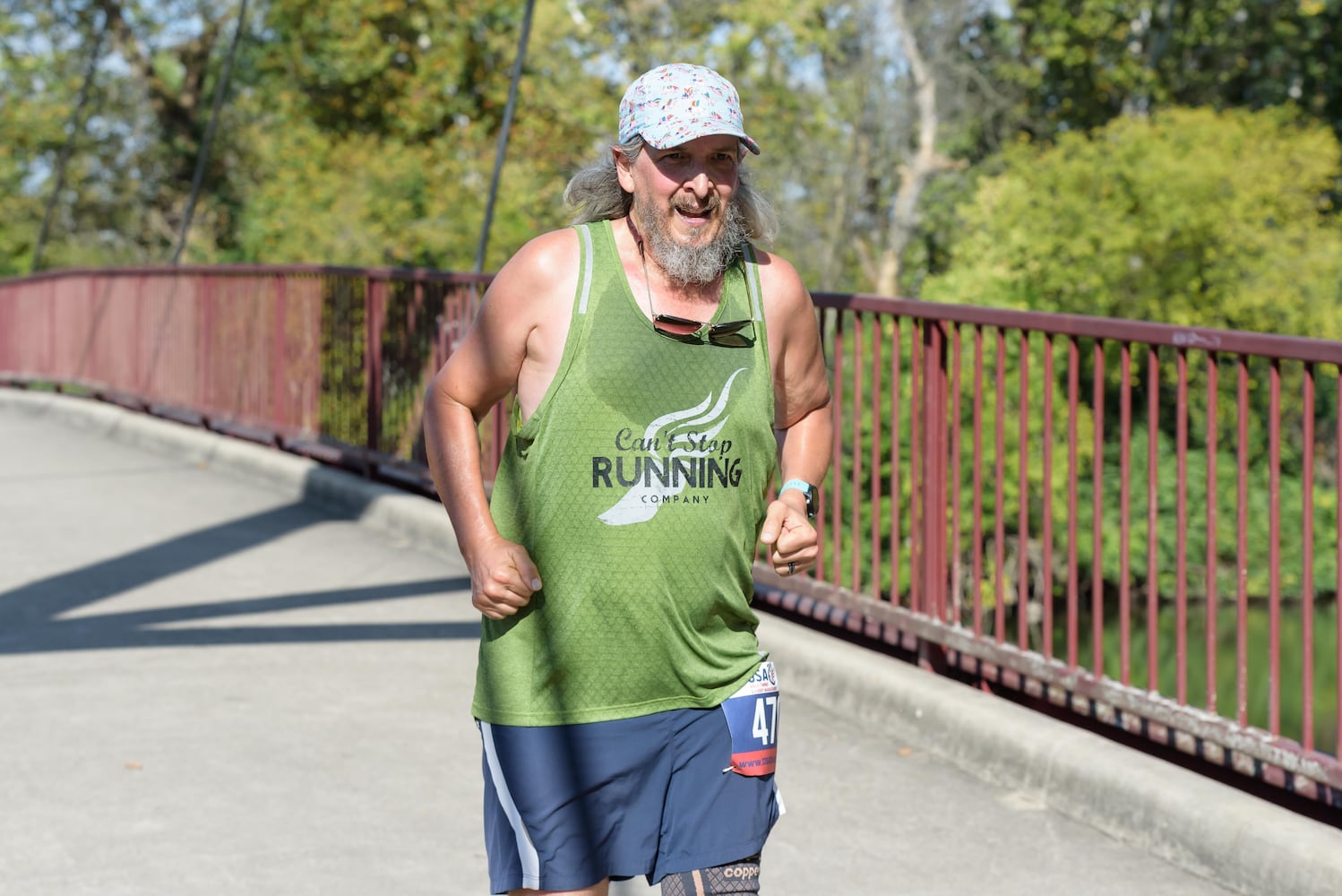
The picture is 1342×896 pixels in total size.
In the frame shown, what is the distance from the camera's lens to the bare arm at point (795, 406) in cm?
268

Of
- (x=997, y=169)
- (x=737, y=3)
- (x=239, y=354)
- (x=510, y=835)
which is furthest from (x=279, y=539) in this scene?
(x=997, y=169)

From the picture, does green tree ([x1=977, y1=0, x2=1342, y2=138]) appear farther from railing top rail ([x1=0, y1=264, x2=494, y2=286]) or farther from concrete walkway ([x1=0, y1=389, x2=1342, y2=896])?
concrete walkway ([x1=0, y1=389, x2=1342, y2=896])

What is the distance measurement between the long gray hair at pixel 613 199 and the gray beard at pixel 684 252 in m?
0.08

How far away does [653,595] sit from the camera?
259 centimetres

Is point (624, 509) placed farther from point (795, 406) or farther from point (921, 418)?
point (921, 418)

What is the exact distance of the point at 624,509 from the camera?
2562 millimetres

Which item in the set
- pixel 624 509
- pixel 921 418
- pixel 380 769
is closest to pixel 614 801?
pixel 624 509

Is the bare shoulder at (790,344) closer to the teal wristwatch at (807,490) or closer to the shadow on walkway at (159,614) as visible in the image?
the teal wristwatch at (807,490)

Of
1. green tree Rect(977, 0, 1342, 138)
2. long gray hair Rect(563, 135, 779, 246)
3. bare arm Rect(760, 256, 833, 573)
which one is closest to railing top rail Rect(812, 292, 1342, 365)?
bare arm Rect(760, 256, 833, 573)

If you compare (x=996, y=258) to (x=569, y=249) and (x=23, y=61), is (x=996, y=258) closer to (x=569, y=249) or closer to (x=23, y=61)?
(x=23, y=61)

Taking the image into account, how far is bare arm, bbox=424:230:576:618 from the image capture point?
2.56 m

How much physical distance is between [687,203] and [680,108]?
0.14m

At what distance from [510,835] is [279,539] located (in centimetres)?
617

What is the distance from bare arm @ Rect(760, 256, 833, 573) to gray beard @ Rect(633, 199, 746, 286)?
14 cm
